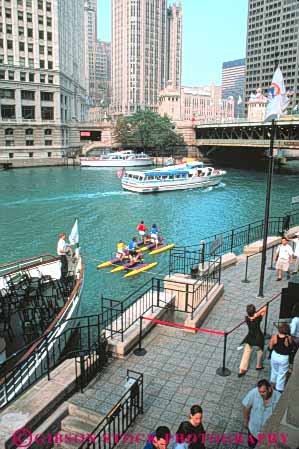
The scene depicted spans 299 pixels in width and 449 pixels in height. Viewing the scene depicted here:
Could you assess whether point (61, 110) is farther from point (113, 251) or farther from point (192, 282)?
point (192, 282)

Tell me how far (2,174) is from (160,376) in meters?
71.0

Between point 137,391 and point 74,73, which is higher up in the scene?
point 74,73

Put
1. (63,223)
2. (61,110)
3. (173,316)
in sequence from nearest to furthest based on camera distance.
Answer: (173,316) < (63,223) < (61,110)

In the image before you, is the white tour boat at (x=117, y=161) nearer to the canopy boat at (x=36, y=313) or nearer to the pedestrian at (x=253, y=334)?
the canopy boat at (x=36, y=313)

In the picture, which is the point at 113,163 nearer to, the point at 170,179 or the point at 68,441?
the point at 170,179

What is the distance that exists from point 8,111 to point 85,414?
90.5 m

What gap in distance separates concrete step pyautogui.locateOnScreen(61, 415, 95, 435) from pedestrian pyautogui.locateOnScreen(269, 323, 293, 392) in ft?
12.6

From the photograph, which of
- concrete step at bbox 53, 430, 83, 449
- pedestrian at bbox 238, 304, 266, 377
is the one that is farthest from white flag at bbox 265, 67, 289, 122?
concrete step at bbox 53, 430, 83, 449

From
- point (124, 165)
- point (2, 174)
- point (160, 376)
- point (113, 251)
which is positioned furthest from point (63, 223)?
point (124, 165)

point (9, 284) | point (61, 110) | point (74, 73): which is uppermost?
point (74, 73)

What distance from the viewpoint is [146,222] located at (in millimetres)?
38562

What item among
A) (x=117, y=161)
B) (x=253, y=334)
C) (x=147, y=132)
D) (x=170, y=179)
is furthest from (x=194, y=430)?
(x=147, y=132)

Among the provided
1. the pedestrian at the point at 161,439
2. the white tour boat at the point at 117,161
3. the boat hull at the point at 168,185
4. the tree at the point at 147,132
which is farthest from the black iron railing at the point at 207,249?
the tree at the point at 147,132

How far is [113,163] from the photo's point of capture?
291ft
